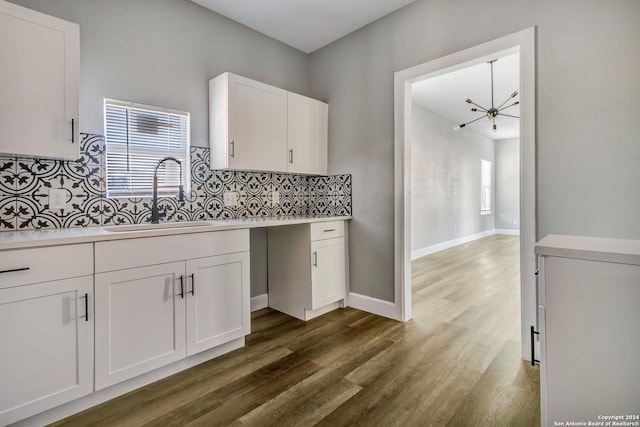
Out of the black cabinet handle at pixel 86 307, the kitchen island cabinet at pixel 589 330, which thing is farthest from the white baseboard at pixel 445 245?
the black cabinet handle at pixel 86 307

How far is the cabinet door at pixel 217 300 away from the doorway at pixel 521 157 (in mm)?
1354

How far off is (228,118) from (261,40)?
3.75 feet

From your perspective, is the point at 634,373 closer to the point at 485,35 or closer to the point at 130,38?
the point at 485,35

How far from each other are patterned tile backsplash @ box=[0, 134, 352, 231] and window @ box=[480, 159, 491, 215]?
6664 mm

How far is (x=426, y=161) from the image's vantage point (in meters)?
5.91

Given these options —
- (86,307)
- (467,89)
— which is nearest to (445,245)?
(467,89)

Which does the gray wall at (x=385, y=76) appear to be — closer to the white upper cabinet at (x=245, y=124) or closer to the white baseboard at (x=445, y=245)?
the white upper cabinet at (x=245, y=124)

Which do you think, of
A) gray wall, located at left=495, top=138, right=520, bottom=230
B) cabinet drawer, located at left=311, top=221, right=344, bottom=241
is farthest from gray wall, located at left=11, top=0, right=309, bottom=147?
gray wall, located at left=495, top=138, right=520, bottom=230

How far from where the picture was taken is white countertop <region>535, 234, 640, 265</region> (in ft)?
3.01

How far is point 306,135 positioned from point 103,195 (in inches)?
70.3

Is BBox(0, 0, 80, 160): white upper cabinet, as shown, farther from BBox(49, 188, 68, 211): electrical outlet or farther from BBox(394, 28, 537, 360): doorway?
BBox(394, 28, 537, 360): doorway

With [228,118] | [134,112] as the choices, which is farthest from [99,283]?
[228,118]

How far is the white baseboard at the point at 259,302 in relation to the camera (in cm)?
Result: 301

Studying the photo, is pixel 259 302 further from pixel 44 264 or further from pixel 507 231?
pixel 507 231
